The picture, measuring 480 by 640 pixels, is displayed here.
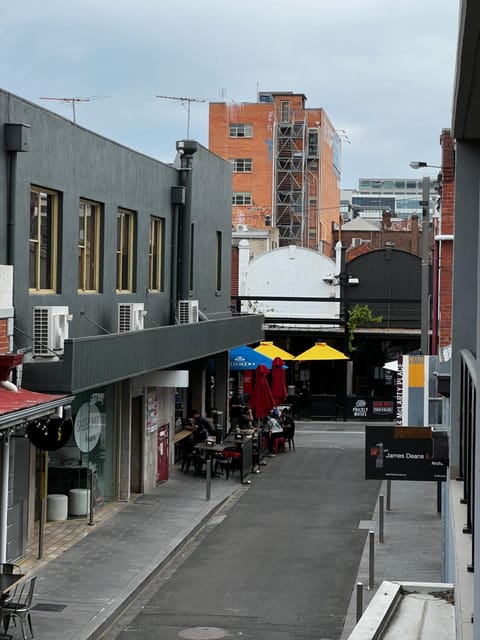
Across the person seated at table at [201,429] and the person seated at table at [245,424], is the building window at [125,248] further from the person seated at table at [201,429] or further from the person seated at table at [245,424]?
the person seated at table at [245,424]

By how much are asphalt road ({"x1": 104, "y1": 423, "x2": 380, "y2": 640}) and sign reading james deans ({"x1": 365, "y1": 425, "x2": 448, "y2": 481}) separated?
6.04 ft

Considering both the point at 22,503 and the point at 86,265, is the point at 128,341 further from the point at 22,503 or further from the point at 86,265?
the point at 22,503

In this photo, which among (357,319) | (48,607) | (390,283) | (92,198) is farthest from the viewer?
(390,283)

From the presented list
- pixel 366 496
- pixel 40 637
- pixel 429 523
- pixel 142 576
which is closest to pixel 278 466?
pixel 366 496

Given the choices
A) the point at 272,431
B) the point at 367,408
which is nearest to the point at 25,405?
the point at 272,431

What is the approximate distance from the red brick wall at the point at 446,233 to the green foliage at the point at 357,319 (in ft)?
65.3

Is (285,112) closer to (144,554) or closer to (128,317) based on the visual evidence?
(128,317)

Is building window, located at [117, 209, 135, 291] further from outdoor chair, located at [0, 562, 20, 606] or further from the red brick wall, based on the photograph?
outdoor chair, located at [0, 562, 20, 606]

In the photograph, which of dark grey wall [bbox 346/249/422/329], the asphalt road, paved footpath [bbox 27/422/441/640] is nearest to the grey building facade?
paved footpath [bbox 27/422/441/640]

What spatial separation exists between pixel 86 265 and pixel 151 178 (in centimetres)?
466

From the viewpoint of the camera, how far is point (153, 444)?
1029 inches

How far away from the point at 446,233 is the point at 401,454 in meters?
7.95

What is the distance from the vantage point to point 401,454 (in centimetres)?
1825

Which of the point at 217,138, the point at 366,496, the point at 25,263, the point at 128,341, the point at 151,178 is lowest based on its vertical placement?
the point at 366,496
